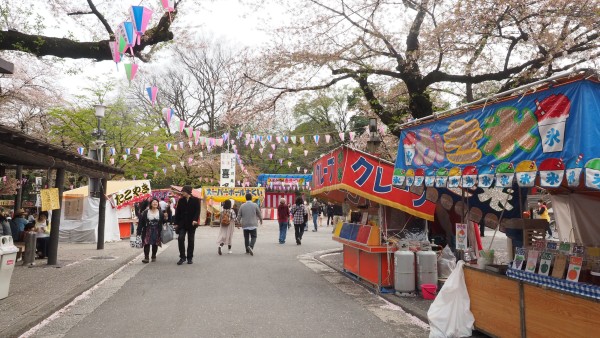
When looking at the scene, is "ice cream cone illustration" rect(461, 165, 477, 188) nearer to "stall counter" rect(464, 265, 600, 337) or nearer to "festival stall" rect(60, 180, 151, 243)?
"stall counter" rect(464, 265, 600, 337)

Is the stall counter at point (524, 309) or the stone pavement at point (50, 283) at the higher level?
the stall counter at point (524, 309)

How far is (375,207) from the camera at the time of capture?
877cm

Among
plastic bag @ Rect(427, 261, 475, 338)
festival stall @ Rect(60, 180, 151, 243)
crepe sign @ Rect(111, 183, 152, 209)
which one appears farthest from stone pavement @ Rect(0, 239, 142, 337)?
plastic bag @ Rect(427, 261, 475, 338)

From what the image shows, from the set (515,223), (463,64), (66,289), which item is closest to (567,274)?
(515,223)

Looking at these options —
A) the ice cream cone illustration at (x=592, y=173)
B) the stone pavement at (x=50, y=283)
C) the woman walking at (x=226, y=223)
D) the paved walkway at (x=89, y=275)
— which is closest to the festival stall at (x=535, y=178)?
the ice cream cone illustration at (x=592, y=173)

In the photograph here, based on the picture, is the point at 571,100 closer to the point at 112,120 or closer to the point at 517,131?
the point at 517,131

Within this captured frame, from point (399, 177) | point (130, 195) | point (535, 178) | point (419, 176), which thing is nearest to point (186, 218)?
point (399, 177)

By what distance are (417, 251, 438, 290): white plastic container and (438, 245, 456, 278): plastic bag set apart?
0.46m

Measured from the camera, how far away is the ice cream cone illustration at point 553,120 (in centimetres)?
378

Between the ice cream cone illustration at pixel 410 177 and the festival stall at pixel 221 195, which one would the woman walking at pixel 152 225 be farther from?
the festival stall at pixel 221 195

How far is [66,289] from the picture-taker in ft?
24.8

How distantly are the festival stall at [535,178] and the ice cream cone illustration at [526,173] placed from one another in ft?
0.03

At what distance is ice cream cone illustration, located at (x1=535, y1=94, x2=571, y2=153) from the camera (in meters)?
3.78

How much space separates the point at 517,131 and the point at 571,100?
2.17ft
